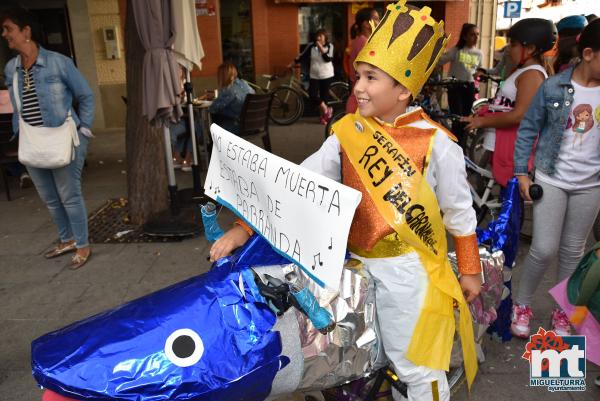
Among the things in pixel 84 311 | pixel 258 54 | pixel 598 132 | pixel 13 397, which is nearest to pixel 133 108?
pixel 84 311

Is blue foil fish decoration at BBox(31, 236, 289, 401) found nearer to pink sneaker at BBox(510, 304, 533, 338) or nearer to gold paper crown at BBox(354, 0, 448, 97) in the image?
gold paper crown at BBox(354, 0, 448, 97)

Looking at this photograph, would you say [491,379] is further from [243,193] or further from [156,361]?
[156,361]

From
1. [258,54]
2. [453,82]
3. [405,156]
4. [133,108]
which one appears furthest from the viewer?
[258,54]

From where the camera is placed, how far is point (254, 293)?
1.63 meters

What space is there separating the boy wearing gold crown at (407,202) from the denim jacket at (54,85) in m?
2.94

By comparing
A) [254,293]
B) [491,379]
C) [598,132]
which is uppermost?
[598,132]

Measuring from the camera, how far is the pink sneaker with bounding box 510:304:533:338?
10.7ft

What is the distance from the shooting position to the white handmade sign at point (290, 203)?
150 cm

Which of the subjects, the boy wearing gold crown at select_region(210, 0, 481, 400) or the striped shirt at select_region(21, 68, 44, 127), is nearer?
the boy wearing gold crown at select_region(210, 0, 481, 400)

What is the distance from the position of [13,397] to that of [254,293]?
2.17m

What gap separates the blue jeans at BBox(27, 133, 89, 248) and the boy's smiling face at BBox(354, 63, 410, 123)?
321 cm

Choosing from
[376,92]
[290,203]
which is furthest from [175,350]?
[376,92]

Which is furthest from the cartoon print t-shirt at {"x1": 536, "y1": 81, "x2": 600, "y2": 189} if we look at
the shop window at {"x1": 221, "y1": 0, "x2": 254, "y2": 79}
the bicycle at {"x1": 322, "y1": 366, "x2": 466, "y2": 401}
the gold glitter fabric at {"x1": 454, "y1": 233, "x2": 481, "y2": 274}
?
the shop window at {"x1": 221, "y1": 0, "x2": 254, "y2": 79}

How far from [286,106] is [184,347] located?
10215 millimetres
